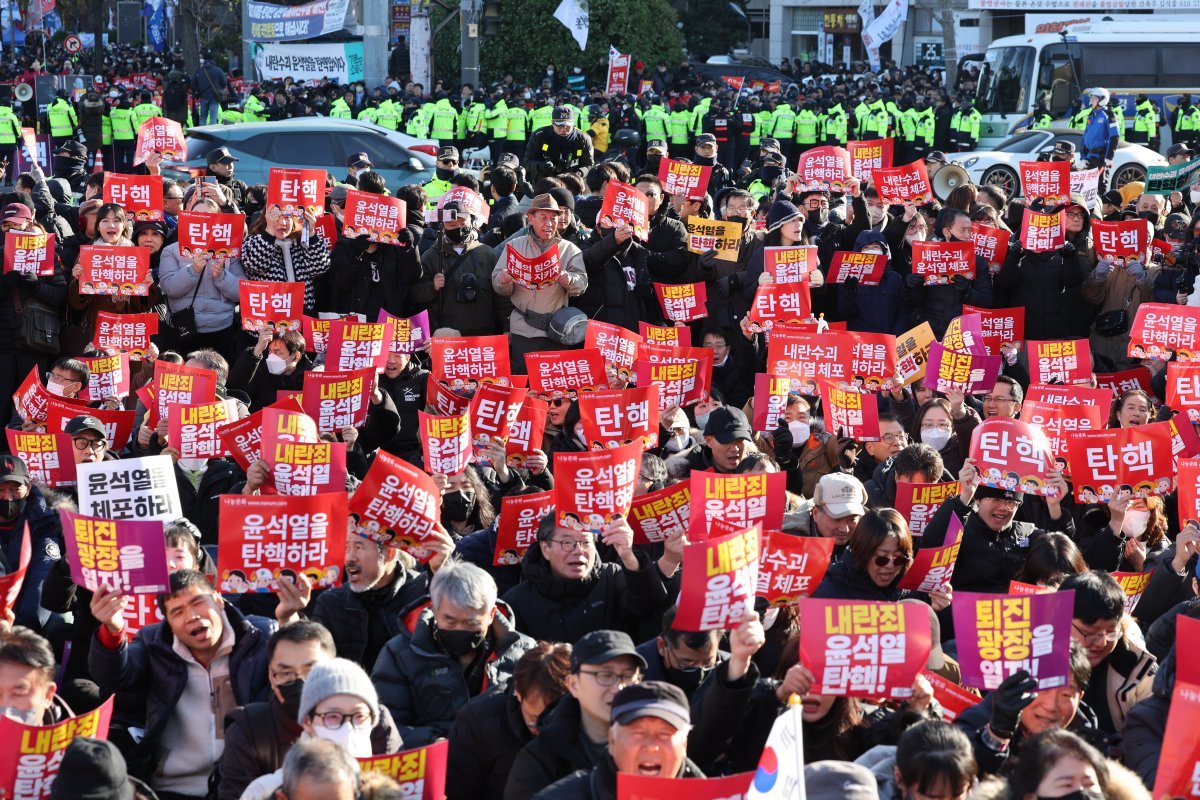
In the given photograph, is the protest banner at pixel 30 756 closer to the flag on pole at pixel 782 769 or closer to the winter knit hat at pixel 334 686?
the winter knit hat at pixel 334 686

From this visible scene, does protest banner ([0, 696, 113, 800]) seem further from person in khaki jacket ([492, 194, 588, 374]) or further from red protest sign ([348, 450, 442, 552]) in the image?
person in khaki jacket ([492, 194, 588, 374])

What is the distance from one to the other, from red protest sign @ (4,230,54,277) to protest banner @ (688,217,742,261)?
155 inches

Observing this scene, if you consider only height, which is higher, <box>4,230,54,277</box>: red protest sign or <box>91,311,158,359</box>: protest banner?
<box>4,230,54,277</box>: red protest sign

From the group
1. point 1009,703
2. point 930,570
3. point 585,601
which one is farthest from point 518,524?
point 1009,703

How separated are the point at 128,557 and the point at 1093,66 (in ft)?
86.4

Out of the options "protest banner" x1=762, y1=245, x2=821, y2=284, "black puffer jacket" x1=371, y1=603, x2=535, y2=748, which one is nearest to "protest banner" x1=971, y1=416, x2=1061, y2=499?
"black puffer jacket" x1=371, y1=603, x2=535, y2=748

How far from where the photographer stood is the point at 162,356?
9531 millimetres

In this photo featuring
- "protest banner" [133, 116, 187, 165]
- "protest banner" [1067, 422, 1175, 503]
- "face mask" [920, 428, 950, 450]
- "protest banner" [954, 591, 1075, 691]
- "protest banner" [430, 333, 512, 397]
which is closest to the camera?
"protest banner" [954, 591, 1075, 691]

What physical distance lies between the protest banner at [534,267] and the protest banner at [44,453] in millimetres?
3319

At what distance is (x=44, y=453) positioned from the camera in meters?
7.90

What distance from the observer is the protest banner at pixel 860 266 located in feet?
37.4

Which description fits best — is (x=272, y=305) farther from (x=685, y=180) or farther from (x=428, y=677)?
(x=428, y=677)

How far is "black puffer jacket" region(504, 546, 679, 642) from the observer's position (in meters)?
6.36

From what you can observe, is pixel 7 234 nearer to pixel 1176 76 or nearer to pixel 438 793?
pixel 438 793
